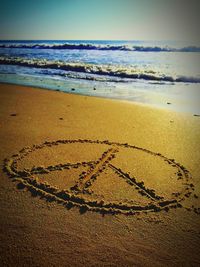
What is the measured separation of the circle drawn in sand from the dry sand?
0.01m

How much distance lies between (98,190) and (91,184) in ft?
0.56

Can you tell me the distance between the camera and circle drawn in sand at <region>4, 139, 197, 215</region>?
306 cm

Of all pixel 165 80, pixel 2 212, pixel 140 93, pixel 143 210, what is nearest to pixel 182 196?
pixel 143 210

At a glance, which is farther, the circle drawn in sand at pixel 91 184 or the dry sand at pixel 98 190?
the circle drawn in sand at pixel 91 184

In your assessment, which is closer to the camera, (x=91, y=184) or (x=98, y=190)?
(x=98, y=190)

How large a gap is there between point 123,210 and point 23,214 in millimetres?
1116

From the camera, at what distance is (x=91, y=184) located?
3.48 meters

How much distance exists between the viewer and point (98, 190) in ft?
11.0

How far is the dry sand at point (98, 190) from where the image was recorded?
8.02 feet

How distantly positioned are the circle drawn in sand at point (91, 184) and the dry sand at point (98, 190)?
A: 1 cm

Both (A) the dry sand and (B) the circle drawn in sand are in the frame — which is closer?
(A) the dry sand

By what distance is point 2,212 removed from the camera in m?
2.83

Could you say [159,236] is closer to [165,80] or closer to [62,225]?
[62,225]

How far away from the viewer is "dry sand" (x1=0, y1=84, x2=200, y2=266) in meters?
2.45
